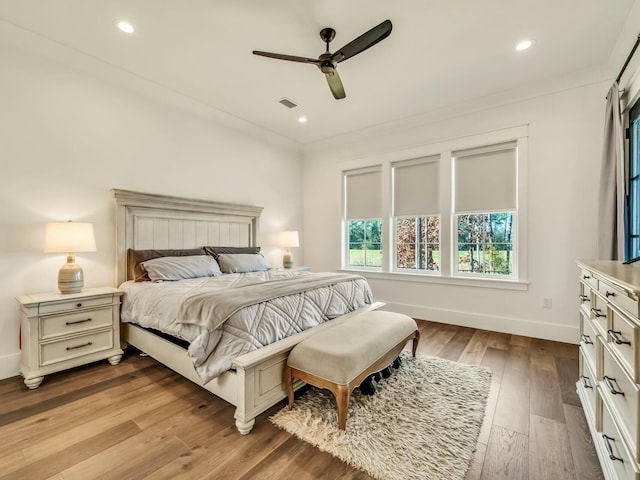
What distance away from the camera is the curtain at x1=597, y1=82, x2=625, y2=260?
2619 millimetres

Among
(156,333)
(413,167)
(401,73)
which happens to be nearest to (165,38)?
(401,73)

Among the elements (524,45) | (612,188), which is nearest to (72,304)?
A: (524,45)

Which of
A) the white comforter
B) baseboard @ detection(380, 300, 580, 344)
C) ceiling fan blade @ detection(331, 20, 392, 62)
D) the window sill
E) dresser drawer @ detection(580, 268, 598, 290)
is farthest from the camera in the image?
the window sill

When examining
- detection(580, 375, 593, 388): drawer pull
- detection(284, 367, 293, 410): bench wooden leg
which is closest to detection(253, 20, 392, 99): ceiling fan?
detection(284, 367, 293, 410): bench wooden leg

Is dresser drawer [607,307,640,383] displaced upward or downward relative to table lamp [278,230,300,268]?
downward

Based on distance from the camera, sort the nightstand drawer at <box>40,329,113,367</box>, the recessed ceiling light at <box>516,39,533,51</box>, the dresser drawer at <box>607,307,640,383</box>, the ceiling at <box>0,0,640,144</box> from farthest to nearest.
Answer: the recessed ceiling light at <box>516,39,533,51</box>
the nightstand drawer at <box>40,329,113,367</box>
the ceiling at <box>0,0,640,144</box>
the dresser drawer at <box>607,307,640,383</box>

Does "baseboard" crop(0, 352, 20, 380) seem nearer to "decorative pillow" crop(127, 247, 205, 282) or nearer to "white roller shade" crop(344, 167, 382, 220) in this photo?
"decorative pillow" crop(127, 247, 205, 282)

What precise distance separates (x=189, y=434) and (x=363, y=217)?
12.2 feet

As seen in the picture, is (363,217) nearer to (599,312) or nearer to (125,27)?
(599,312)

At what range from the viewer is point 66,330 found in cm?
243

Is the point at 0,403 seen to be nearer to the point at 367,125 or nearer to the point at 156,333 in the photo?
the point at 156,333

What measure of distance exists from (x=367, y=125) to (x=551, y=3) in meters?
2.48

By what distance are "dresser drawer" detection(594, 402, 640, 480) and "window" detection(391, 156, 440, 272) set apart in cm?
277

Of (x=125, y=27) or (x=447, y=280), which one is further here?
(x=447, y=280)
